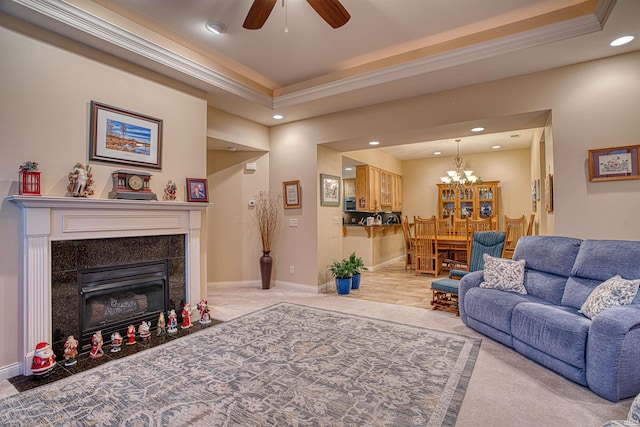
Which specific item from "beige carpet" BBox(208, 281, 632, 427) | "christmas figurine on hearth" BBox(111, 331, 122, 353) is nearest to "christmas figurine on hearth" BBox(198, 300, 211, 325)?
"christmas figurine on hearth" BBox(111, 331, 122, 353)

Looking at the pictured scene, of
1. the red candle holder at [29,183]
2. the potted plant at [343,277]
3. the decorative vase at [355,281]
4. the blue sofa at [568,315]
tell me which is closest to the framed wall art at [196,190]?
the red candle holder at [29,183]

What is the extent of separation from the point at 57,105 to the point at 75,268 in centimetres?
146

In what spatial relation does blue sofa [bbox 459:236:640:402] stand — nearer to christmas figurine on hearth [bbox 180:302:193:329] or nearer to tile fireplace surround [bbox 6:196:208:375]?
christmas figurine on hearth [bbox 180:302:193:329]

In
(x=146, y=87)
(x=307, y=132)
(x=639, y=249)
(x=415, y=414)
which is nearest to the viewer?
(x=415, y=414)

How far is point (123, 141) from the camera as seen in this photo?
323 centimetres

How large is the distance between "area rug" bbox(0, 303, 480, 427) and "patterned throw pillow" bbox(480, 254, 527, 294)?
0.66 meters

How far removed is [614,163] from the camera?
3.18 meters

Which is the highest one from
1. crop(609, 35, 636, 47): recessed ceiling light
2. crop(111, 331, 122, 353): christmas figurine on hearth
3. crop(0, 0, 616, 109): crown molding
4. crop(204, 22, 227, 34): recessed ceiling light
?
crop(204, 22, 227, 34): recessed ceiling light

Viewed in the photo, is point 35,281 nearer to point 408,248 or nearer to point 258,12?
point 258,12

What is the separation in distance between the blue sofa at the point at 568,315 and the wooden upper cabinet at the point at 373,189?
396 centimetres

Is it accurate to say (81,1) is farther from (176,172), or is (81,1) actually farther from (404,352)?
(404,352)

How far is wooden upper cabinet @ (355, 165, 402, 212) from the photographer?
7.25 m

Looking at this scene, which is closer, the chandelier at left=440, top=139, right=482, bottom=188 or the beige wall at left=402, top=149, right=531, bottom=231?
the chandelier at left=440, top=139, right=482, bottom=188

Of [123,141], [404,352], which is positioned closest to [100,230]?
[123,141]
